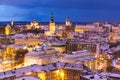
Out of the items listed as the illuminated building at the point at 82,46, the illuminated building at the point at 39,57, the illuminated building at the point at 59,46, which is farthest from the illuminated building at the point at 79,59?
the illuminated building at the point at 59,46

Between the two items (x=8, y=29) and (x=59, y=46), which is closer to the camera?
(x=59, y=46)

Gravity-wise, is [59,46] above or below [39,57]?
above

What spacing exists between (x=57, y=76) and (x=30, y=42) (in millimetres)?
32676

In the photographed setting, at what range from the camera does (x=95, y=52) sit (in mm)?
42625

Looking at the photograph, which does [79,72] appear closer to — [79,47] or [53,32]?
[79,47]

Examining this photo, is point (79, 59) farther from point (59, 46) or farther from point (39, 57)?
point (59, 46)

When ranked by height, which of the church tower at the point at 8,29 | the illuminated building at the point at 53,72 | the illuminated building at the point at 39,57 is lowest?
the illuminated building at the point at 53,72

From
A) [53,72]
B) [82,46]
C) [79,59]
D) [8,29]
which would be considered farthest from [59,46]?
[8,29]

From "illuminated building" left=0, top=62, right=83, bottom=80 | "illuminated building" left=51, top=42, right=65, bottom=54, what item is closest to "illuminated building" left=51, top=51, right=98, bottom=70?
"illuminated building" left=0, top=62, right=83, bottom=80

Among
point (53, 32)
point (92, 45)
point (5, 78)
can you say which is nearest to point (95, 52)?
point (92, 45)

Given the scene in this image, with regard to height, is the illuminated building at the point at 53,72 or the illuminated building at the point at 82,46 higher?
the illuminated building at the point at 82,46

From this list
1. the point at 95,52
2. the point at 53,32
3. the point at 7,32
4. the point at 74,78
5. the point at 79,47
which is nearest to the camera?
the point at 74,78

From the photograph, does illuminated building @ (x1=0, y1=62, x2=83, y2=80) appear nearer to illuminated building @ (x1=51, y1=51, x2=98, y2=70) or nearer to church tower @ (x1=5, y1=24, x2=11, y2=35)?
illuminated building @ (x1=51, y1=51, x2=98, y2=70)

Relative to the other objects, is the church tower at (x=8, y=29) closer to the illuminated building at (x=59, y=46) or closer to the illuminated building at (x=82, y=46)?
the illuminated building at (x=59, y=46)
